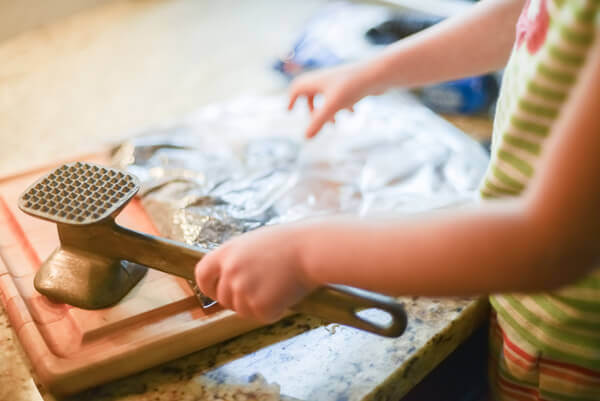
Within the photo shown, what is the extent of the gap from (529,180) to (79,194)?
0.38 meters

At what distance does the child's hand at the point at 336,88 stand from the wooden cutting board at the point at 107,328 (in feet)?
0.82

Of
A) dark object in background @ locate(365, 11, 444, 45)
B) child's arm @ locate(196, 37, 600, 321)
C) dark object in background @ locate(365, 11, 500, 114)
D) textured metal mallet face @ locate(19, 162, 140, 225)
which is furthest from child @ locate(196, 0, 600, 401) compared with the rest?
dark object in background @ locate(365, 11, 444, 45)

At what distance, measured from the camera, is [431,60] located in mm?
606

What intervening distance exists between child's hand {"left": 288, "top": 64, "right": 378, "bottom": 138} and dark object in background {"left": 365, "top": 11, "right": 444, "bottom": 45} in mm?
368

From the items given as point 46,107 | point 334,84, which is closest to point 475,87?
point 334,84

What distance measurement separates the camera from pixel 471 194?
646mm

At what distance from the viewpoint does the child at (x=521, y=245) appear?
0.98 ft

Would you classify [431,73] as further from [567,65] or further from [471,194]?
[567,65]

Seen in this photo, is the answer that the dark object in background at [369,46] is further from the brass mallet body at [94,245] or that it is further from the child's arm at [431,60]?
Answer: the brass mallet body at [94,245]

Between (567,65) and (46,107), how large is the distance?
86cm

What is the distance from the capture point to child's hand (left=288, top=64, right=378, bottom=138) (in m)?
0.61

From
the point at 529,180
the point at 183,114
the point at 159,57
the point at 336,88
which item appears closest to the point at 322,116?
the point at 336,88

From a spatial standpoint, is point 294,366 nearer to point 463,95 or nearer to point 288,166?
point 288,166

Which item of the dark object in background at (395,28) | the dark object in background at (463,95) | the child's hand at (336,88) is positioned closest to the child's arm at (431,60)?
the child's hand at (336,88)
